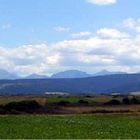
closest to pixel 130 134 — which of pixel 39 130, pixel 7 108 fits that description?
pixel 39 130

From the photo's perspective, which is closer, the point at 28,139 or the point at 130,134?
the point at 28,139

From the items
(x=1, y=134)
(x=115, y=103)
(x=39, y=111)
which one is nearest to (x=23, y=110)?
(x=39, y=111)

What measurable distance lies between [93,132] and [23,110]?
4315 centimetres

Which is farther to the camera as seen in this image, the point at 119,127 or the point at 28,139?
the point at 119,127

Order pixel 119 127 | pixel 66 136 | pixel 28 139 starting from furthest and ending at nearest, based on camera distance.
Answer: pixel 119 127 → pixel 66 136 → pixel 28 139

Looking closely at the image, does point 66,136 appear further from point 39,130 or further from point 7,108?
point 7,108

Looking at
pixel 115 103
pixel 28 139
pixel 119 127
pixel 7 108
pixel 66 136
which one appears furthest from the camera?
pixel 115 103

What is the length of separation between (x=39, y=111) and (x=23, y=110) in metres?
2.71

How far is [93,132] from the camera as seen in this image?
131 ft

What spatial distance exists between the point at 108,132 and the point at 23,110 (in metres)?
43.3

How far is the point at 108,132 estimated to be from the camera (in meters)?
40.0

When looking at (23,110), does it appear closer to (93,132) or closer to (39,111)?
(39,111)

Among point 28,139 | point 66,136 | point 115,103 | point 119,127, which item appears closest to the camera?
point 28,139

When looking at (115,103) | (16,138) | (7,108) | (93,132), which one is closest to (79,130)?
(93,132)
